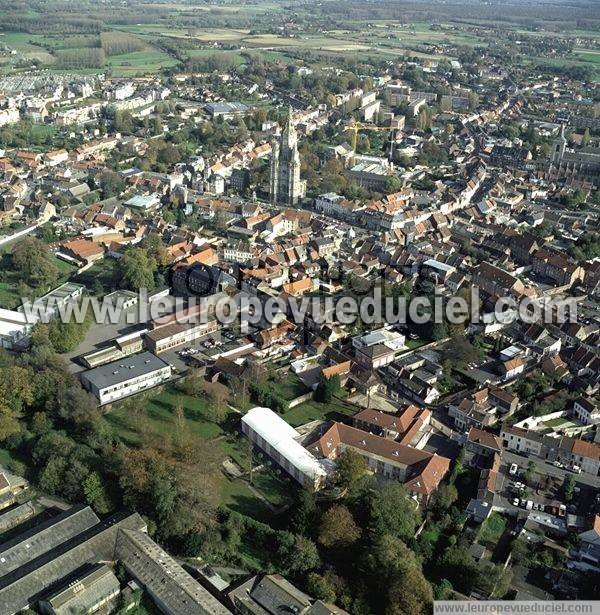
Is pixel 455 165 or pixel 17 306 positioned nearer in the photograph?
pixel 17 306

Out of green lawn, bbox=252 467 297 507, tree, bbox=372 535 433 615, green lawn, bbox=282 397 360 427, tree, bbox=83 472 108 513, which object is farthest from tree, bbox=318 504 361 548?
tree, bbox=83 472 108 513

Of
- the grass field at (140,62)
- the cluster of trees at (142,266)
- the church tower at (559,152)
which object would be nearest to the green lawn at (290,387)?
the cluster of trees at (142,266)

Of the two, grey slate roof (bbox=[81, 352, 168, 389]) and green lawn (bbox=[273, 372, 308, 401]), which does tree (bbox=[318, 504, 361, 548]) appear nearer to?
green lawn (bbox=[273, 372, 308, 401])

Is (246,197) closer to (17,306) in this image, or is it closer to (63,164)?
(63,164)

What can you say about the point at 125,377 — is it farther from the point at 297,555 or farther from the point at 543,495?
the point at 543,495

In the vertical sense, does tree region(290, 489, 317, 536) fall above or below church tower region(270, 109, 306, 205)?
below

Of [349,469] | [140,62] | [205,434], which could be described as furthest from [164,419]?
[140,62]

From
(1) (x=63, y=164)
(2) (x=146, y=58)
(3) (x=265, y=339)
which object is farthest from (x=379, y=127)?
(2) (x=146, y=58)
